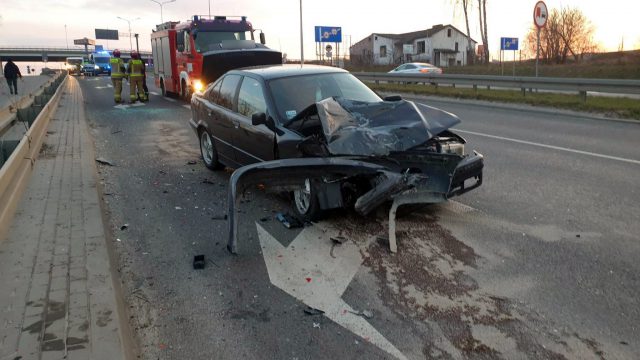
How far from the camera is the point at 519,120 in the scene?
41.8ft

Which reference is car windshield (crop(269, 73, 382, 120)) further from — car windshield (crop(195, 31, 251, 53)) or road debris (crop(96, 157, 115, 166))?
car windshield (crop(195, 31, 251, 53))

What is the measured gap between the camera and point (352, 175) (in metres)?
4.78

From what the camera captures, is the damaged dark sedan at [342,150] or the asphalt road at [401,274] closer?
the asphalt road at [401,274]

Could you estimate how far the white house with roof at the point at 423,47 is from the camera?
245ft

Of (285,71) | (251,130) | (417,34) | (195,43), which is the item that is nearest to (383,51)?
(417,34)

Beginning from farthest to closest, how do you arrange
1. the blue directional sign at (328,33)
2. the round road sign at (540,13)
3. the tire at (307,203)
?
the blue directional sign at (328,33), the round road sign at (540,13), the tire at (307,203)

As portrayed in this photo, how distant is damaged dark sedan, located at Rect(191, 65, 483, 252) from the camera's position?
4762mm

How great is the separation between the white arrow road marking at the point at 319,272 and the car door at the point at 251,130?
1070 millimetres

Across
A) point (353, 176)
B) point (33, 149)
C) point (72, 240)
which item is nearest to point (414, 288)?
point (353, 176)

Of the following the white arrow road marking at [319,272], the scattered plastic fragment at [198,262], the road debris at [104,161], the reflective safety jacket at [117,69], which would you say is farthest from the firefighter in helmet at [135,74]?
the scattered plastic fragment at [198,262]

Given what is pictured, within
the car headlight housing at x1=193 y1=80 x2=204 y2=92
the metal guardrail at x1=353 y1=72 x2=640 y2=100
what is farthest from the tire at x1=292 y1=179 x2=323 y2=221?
the metal guardrail at x1=353 y1=72 x2=640 y2=100

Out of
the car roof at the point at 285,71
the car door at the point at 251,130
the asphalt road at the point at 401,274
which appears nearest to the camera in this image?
the asphalt road at the point at 401,274

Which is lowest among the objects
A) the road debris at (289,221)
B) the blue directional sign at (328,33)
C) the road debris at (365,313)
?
the road debris at (365,313)

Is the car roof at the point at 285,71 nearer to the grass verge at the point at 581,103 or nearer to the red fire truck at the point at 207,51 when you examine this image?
the red fire truck at the point at 207,51
